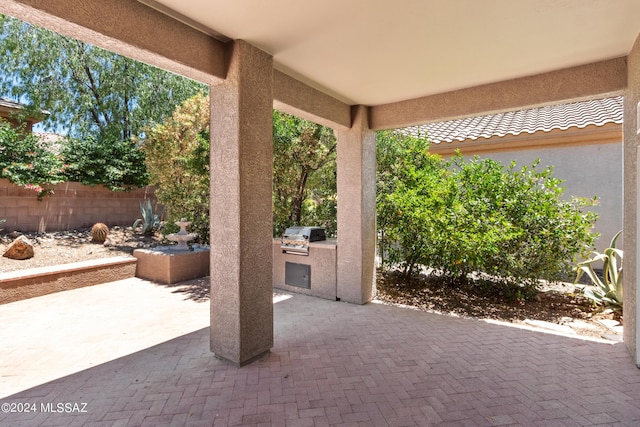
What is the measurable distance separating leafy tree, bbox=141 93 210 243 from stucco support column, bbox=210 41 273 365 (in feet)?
18.4

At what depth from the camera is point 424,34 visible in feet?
11.7

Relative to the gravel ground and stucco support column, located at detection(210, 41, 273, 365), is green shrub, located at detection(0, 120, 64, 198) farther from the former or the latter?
stucco support column, located at detection(210, 41, 273, 365)

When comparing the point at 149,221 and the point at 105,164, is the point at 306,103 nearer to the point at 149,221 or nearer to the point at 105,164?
the point at 149,221

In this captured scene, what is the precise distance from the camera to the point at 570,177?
8.00m

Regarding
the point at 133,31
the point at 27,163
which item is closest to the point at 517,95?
the point at 133,31

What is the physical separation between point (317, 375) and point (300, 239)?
3494mm

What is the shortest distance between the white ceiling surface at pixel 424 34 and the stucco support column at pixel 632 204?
1.46 ft

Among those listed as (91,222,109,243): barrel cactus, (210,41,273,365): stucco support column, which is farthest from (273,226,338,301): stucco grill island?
(91,222,109,243): barrel cactus

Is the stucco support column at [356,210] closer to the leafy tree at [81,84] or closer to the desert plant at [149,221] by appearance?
the desert plant at [149,221]

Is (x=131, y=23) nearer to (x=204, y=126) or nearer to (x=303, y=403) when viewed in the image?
(x=303, y=403)

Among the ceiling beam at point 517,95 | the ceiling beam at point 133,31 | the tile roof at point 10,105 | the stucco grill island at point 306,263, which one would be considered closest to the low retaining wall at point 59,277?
the stucco grill island at point 306,263

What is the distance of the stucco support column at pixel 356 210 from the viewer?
20.2 ft

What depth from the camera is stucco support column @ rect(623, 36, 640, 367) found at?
3.82 metres

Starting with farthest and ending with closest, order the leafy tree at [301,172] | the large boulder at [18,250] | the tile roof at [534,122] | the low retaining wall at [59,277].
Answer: the large boulder at [18,250] → the tile roof at [534,122] → the leafy tree at [301,172] → the low retaining wall at [59,277]
